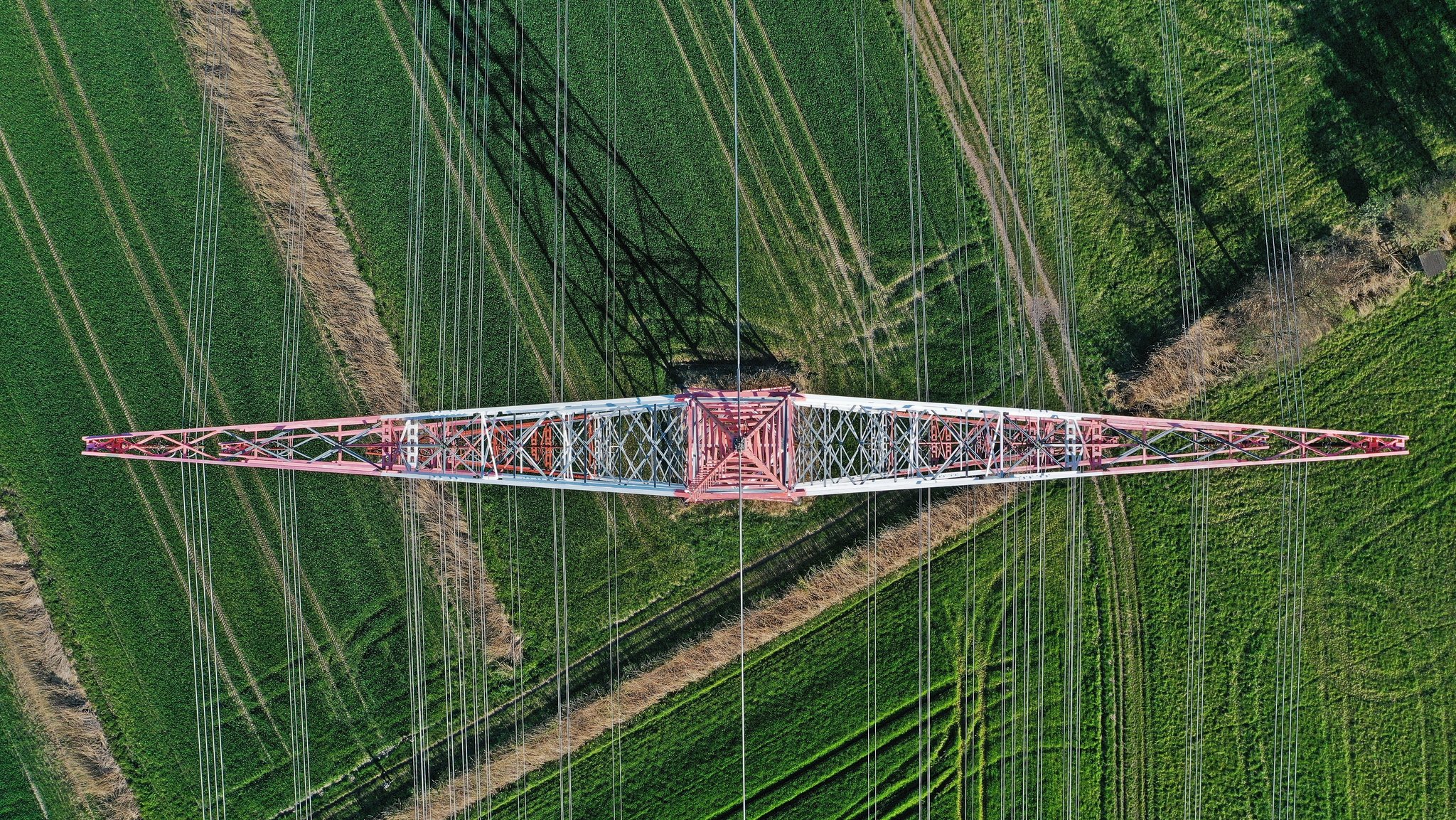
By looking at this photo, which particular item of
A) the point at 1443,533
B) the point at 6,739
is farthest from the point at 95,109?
the point at 1443,533

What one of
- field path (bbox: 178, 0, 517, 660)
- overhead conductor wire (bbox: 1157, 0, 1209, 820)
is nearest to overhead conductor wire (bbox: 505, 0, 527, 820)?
field path (bbox: 178, 0, 517, 660)

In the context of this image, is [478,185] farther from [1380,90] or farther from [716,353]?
[1380,90]

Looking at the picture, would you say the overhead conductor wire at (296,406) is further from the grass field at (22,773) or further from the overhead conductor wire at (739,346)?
the overhead conductor wire at (739,346)

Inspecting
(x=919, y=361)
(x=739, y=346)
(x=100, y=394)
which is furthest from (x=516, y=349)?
(x=100, y=394)

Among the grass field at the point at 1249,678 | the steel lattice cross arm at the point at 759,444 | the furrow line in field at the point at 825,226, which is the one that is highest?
the furrow line in field at the point at 825,226

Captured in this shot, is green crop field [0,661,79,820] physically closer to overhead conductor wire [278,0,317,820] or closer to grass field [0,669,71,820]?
grass field [0,669,71,820]

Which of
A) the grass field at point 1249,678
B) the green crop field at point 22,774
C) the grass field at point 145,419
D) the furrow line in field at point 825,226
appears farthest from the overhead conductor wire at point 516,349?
the green crop field at point 22,774
